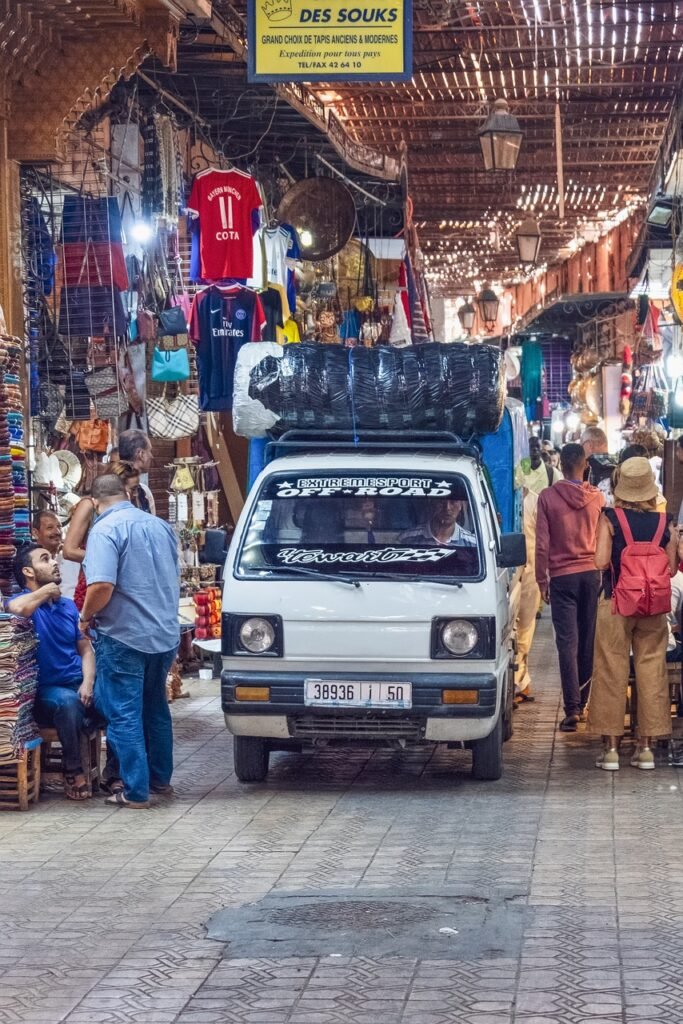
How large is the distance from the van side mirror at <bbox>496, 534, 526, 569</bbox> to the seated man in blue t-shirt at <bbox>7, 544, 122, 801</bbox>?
2.35m

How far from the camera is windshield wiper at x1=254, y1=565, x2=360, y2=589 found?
8555 mm

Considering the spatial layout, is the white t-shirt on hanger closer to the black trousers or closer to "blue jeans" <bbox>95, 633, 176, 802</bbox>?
the black trousers

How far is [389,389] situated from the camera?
9.45 meters

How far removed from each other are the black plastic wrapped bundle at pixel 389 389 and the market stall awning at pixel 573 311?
16.4 meters

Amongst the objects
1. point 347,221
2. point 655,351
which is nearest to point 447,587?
point 347,221

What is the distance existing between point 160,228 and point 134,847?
7047mm

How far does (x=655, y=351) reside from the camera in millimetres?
18922

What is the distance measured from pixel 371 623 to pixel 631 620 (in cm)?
179

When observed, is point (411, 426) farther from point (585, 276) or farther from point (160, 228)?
point (585, 276)

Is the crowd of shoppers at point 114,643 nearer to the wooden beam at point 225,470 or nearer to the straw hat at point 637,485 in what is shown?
the straw hat at point 637,485

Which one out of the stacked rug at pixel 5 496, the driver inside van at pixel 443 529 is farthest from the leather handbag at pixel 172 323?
the driver inside van at pixel 443 529

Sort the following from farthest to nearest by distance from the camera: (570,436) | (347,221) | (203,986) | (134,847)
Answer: (570,436) → (347,221) → (134,847) → (203,986)

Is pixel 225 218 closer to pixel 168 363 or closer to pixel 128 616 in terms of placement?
pixel 168 363

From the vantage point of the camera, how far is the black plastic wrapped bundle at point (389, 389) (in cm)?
946
